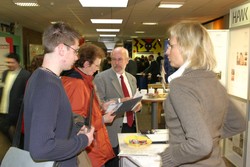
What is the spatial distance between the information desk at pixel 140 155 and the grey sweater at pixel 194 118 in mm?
543

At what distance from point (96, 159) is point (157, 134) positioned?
62 centimetres

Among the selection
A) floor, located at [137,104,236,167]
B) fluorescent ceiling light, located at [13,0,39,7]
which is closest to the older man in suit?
floor, located at [137,104,236,167]

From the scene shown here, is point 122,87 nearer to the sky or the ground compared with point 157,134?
nearer to the sky

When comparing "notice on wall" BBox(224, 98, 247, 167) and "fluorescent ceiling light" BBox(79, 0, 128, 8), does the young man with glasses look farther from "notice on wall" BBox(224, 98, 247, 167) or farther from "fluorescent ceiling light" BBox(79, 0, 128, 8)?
"fluorescent ceiling light" BBox(79, 0, 128, 8)

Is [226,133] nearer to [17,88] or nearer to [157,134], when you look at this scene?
[157,134]

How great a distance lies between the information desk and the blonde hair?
2.55 ft

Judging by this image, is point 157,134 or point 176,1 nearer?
point 157,134

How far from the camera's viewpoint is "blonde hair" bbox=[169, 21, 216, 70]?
3.87 ft

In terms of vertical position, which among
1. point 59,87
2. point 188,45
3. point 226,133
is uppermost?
point 188,45

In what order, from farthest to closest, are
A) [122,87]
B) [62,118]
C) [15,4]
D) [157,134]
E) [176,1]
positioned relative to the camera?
[15,4], [176,1], [122,87], [157,134], [62,118]

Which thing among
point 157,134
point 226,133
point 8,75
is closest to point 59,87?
point 226,133

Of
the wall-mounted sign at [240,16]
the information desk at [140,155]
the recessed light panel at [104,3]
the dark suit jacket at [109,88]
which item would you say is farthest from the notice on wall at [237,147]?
the recessed light panel at [104,3]

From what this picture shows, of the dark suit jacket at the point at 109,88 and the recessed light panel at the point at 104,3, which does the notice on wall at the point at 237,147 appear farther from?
the recessed light panel at the point at 104,3

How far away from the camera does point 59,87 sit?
1135mm
